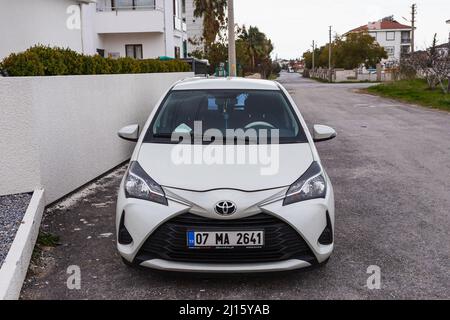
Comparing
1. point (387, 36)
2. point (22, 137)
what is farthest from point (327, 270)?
point (387, 36)


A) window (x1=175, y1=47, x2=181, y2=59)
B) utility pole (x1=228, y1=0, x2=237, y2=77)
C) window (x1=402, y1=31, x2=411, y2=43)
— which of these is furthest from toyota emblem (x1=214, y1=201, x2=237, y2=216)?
window (x1=402, y1=31, x2=411, y2=43)

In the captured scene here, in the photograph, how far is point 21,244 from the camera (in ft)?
13.3

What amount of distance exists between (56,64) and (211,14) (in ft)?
138

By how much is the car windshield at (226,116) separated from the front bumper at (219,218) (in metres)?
0.99

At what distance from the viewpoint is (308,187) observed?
12.7ft

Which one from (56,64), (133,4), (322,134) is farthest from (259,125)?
(133,4)

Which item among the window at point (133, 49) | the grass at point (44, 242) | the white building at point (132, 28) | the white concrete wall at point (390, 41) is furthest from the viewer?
the white concrete wall at point (390, 41)

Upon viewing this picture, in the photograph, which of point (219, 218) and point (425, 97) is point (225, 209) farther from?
point (425, 97)

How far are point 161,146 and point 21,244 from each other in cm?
139

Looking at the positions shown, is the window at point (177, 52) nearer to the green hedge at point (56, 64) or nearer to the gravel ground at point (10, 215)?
the green hedge at point (56, 64)

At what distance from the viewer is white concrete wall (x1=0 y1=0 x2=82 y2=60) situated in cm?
1447

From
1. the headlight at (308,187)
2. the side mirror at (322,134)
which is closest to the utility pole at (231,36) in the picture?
the side mirror at (322,134)

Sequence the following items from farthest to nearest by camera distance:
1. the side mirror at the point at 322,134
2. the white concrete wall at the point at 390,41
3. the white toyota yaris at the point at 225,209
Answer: the white concrete wall at the point at 390,41 → the side mirror at the point at 322,134 → the white toyota yaris at the point at 225,209

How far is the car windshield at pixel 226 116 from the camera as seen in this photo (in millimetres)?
4758
